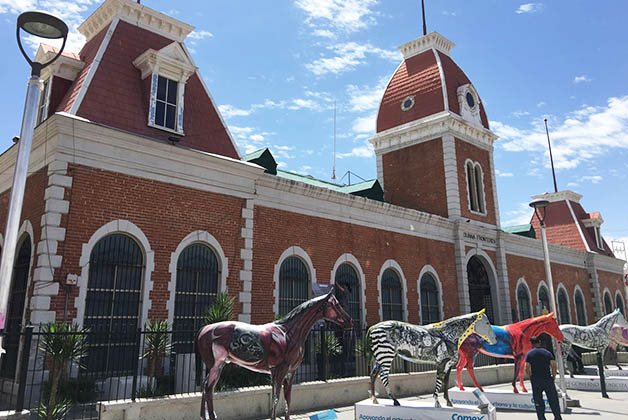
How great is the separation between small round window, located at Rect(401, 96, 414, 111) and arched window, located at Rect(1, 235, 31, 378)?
20.5 m

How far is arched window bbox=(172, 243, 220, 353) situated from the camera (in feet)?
43.7

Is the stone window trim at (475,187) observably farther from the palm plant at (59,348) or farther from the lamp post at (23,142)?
the lamp post at (23,142)

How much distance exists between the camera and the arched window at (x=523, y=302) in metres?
27.3

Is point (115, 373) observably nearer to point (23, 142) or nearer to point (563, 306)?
point (23, 142)

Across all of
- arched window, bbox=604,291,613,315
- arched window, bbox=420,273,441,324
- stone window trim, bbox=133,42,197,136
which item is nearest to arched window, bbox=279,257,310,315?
stone window trim, bbox=133,42,197,136

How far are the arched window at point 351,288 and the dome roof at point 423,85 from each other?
11366 millimetres

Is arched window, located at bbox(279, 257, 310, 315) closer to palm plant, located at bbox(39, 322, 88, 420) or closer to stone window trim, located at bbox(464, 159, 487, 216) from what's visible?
palm plant, located at bbox(39, 322, 88, 420)

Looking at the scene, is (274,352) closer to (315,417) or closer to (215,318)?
(315,417)

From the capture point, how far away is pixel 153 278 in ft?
41.8

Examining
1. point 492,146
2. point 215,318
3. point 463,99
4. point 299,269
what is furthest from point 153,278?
point 492,146

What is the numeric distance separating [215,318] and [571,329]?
1155 cm

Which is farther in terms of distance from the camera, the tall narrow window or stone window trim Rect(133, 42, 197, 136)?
the tall narrow window

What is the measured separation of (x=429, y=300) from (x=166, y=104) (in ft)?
46.9

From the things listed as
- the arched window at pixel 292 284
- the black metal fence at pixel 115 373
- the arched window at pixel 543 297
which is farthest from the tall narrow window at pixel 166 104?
the arched window at pixel 543 297
